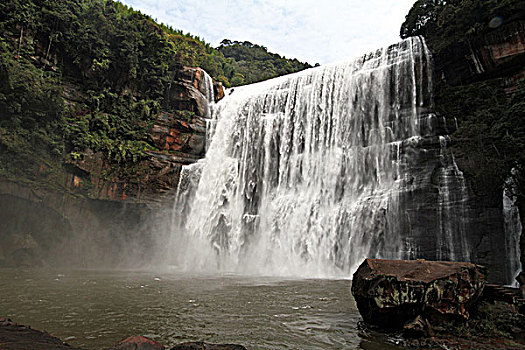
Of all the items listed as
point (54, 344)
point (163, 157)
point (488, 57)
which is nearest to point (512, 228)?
point (488, 57)

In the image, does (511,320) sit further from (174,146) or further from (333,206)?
(174,146)

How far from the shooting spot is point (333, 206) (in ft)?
56.3

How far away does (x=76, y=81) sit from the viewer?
878 inches

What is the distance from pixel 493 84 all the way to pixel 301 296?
1401cm

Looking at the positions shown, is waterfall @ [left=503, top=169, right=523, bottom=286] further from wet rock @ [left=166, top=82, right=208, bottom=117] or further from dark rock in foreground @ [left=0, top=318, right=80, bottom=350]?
wet rock @ [left=166, top=82, right=208, bottom=117]

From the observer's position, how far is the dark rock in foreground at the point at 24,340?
3285mm

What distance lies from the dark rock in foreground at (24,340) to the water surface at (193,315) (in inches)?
14.4

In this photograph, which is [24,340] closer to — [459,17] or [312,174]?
[312,174]

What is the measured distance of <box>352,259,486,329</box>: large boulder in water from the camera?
15.2ft

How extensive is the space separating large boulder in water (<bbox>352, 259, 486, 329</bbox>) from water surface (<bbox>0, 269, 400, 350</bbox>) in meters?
0.50

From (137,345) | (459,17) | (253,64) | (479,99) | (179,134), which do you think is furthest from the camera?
(253,64)

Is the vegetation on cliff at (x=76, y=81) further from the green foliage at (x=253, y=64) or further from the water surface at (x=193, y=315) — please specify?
the green foliage at (x=253, y=64)

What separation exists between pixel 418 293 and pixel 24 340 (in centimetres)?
467

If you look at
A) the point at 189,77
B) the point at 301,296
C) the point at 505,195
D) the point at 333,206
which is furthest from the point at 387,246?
the point at 189,77
